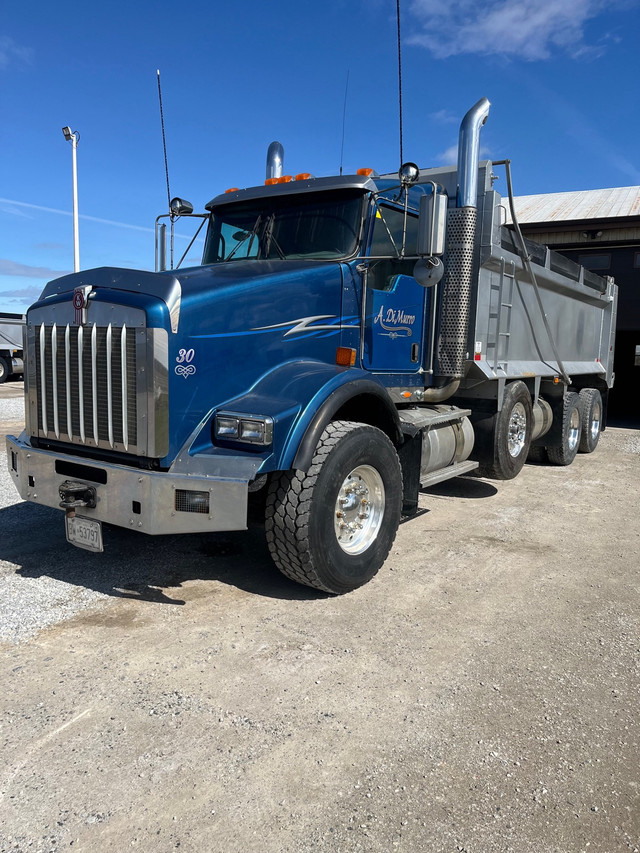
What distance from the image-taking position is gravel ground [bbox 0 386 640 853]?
2.28 meters

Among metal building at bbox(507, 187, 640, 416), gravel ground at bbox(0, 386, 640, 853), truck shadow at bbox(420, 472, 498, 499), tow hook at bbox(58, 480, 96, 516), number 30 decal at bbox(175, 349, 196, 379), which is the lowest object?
gravel ground at bbox(0, 386, 640, 853)

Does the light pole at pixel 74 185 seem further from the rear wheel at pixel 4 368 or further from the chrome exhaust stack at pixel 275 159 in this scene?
the chrome exhaust stack at pixel 275 159

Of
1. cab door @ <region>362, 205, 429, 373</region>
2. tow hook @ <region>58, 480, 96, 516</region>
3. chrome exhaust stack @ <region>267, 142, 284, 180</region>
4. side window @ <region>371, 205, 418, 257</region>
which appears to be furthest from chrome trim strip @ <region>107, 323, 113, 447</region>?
chrome exhaust stack @ <region>267, 142, 284, 180</region>

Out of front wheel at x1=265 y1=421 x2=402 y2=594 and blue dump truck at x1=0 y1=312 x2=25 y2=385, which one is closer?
front wheel at x1=265 y1=421 x2=402 y2=594

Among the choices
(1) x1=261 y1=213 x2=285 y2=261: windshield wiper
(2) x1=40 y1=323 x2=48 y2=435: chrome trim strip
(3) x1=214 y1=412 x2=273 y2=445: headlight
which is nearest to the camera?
(3) x1=214 y1=412 x2=273 y2=445: headlight

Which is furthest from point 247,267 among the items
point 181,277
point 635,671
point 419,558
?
point 635,671

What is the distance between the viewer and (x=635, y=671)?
3389mm

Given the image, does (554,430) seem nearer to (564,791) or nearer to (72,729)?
(564,791)

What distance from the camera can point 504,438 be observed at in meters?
6.95

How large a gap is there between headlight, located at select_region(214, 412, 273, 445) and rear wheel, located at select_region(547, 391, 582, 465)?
640 cm

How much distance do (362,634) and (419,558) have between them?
4.86 ft

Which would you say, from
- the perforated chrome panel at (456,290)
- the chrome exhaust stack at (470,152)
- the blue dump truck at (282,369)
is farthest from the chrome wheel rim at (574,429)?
the chrome exhaust stack at (470,152)

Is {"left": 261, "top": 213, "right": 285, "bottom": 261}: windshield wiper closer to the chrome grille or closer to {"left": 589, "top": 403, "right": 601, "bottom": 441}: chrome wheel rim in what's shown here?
the chrome grille

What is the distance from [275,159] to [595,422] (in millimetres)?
6807
